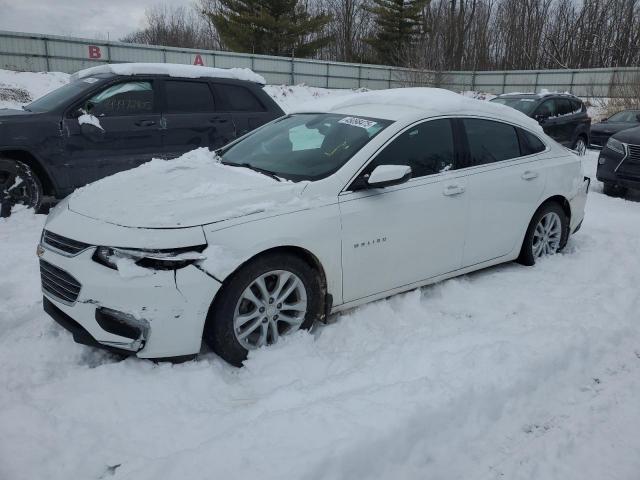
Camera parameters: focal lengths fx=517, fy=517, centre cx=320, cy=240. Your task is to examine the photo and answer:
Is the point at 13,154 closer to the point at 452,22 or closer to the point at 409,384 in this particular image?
the point at 409,384

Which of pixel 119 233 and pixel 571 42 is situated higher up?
pixel 571 42

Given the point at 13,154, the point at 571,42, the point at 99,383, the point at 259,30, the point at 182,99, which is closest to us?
the point at 99,383

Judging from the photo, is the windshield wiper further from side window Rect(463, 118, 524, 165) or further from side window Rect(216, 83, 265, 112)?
side window Rect(216, 83, 265, 112)

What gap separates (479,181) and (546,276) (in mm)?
1130

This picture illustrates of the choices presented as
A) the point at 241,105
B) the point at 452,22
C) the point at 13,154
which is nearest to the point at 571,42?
the point at 452,22

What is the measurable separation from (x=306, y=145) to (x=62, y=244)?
1.79 meters

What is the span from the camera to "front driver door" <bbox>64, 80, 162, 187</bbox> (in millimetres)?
6129

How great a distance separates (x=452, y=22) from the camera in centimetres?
4166

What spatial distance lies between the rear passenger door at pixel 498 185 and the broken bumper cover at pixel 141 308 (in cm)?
230

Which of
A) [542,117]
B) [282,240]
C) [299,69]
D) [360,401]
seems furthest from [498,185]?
[299,69]

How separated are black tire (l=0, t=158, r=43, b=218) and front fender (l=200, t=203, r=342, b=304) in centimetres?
415

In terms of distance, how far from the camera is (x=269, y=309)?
3.16 metres

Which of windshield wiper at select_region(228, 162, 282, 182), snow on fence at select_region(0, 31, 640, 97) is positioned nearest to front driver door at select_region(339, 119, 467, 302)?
windshield wiper at select_region(228, 162, 282, 182)

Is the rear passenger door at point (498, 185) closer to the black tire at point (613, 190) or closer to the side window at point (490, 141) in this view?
the side window at point (490, 141)
